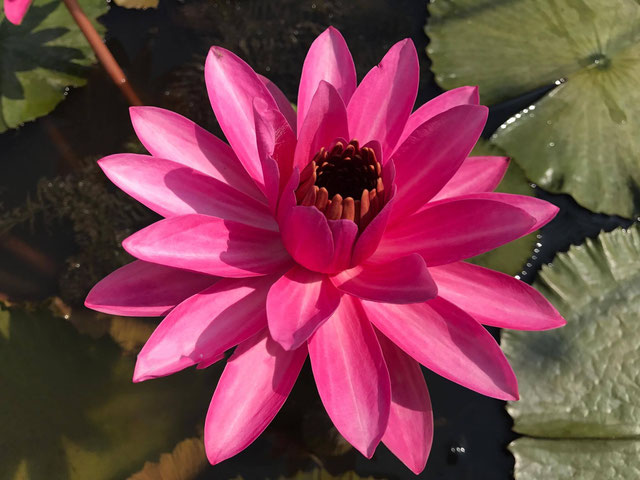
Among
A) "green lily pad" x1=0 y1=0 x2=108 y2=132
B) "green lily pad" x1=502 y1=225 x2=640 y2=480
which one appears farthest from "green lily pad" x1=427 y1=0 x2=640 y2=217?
"green lily pad" x1=0 y1=0 x2=108 y2=132

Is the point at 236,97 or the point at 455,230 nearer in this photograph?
the point at 455,230

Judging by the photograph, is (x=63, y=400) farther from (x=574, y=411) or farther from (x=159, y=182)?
(x=574, y=411)

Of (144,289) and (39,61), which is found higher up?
(39,61)

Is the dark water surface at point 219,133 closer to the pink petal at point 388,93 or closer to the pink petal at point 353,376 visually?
the pink petal at point 353,376

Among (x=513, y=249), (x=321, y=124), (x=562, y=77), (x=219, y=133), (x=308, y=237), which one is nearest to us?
(x=308, y=237)

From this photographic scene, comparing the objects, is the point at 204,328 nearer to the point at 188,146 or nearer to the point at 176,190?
the point at 176,190

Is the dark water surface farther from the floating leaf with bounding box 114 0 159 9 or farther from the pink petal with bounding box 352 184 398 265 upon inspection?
the pink petal with bounding box 352 184 398 265

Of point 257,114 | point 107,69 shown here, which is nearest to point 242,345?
point 257,114

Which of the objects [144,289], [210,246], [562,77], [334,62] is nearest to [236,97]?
[334,62]
